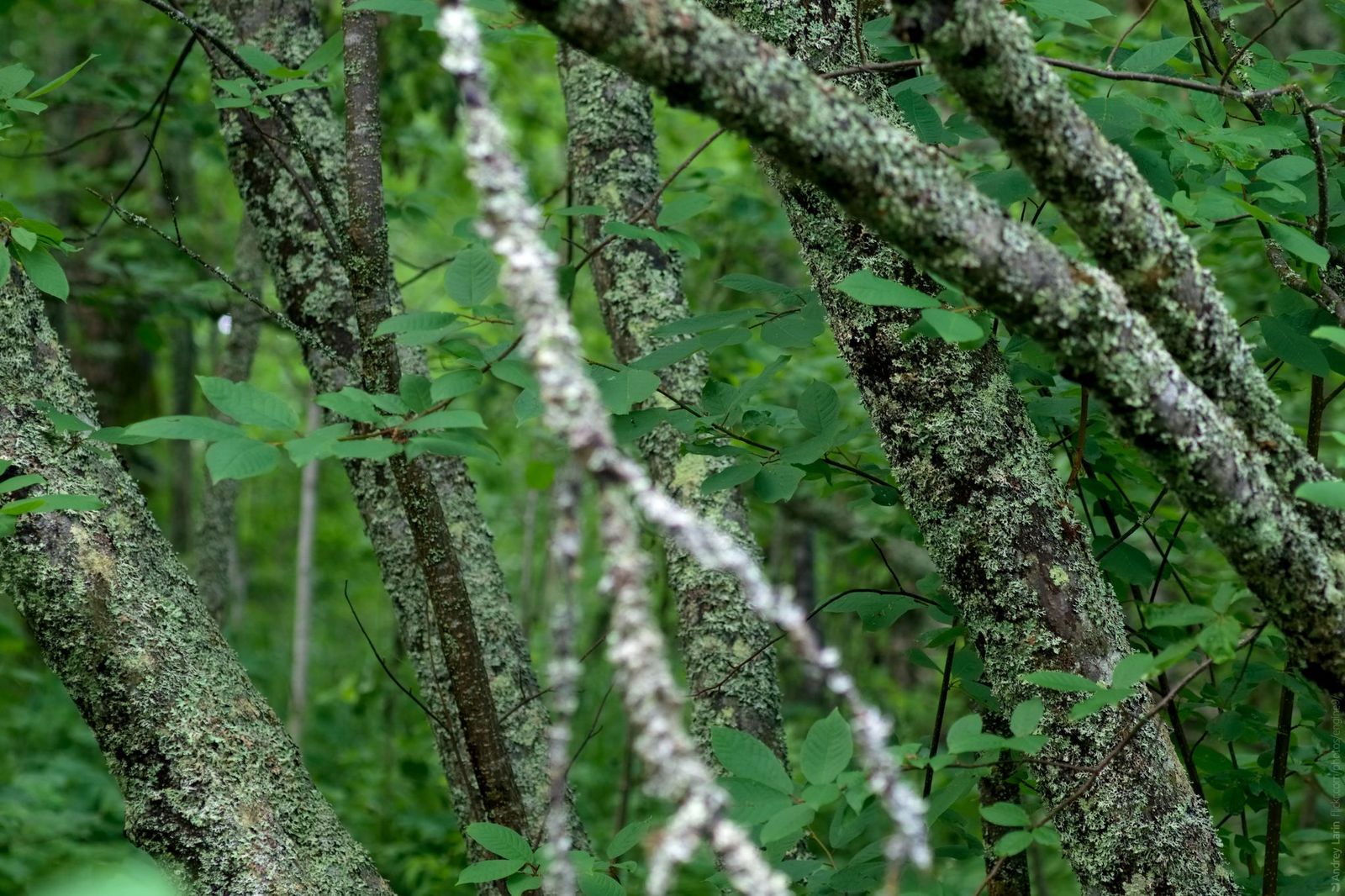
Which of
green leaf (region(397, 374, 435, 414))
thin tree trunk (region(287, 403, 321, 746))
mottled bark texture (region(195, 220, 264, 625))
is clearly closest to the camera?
green leaf (region(397, 374, 435, 414))

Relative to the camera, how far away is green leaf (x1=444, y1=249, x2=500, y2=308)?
61.3 inches

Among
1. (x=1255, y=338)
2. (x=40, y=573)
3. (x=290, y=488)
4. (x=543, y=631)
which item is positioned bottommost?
(x=40, y=573)

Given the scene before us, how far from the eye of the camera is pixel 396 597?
2500 mm

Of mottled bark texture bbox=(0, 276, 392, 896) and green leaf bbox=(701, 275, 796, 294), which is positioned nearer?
mottled bark texture bbox=(0, 276, 392, 896)

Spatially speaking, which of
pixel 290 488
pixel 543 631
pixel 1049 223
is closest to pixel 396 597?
pixel 1049 223

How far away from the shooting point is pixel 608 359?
5719 mm

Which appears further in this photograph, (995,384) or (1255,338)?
(1255,338)

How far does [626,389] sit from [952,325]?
1.70 ft

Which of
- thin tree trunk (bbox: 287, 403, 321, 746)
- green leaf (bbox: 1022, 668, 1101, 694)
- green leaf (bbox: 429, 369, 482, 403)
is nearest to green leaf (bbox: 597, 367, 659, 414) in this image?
green leaf (bbox: 429, 369, 482, 403)

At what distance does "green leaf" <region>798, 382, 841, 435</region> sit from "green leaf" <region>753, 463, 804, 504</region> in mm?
92

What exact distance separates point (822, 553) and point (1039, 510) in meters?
7.60

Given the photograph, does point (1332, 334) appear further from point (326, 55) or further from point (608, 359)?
point (608, 359)

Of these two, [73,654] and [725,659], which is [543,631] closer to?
[725,659]

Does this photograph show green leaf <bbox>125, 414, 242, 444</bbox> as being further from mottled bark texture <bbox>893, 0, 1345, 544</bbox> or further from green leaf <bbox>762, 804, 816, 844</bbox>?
mottled bark texture <bbox>893, 0, 1345, 544</bbox>
